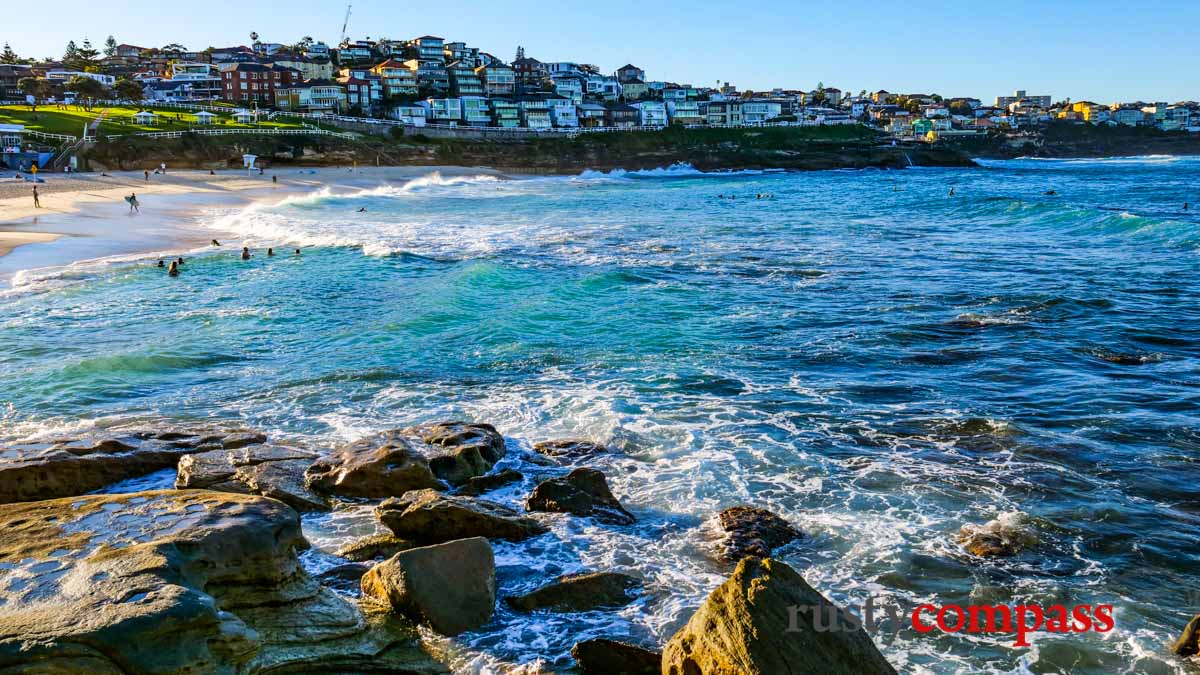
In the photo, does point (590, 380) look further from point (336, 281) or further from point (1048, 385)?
point (336, 281)

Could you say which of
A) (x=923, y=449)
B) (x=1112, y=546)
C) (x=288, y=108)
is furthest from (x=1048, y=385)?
(x=288, y=108)

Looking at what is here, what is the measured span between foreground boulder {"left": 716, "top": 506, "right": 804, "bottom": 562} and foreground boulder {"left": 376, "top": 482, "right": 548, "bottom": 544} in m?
2.16

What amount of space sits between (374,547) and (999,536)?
7.03m

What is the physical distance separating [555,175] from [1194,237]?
70.5 meters

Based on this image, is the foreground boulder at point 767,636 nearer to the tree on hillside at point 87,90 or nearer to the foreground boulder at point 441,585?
the foreground boulder at point 441,585

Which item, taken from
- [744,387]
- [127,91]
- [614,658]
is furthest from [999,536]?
[127,91]

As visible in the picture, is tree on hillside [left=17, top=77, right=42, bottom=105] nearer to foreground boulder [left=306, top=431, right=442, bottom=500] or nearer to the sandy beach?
the sandy beach

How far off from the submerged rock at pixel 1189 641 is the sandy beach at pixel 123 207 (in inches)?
1191

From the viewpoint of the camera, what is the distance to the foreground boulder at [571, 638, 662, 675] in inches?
267

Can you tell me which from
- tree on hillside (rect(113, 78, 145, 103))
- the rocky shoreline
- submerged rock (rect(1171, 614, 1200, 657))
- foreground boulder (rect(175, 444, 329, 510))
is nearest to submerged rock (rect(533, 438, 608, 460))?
the rocky shoreline

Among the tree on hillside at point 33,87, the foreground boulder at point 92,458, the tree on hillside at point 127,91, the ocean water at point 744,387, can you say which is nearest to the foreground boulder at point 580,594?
the ocean water at point 744,387

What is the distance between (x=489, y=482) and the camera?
37.0ft

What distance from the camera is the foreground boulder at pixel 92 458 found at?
33.0 ft

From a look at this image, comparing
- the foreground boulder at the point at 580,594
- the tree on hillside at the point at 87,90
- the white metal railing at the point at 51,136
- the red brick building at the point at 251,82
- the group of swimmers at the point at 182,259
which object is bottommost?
the foreground boulder at the point at 580,594
